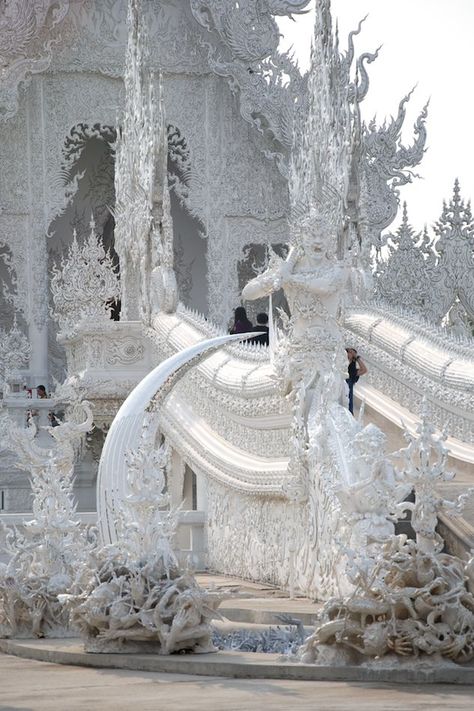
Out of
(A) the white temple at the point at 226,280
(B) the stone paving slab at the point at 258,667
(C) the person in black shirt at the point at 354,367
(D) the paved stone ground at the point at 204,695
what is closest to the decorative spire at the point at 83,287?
(A) the white temple at the point at 226,280

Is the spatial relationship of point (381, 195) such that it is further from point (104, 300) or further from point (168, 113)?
point (104, 300)

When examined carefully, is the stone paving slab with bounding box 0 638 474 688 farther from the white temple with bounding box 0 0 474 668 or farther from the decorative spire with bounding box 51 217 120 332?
the decorative spire with bounding box 51 217 120 332

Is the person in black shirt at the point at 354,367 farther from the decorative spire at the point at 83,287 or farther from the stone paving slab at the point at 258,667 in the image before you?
the stone paving slab at the point at 258,667

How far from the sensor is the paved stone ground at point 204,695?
502cm

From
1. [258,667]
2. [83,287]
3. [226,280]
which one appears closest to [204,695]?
[258,667]

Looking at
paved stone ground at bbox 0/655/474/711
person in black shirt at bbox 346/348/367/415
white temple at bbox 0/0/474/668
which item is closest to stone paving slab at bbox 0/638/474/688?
paved stone ground at bbox 0/655/474/711

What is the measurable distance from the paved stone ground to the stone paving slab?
82mm

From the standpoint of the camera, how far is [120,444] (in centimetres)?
865

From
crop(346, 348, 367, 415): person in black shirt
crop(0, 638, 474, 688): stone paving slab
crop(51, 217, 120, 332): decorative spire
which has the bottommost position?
crop(0, 638, 474, 688): stone paving slab

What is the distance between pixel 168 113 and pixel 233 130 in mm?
877

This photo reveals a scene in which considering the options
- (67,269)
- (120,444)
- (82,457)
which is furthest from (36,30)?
(120,444)

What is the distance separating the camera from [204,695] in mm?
5332

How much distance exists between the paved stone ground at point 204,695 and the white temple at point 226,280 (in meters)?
1.04

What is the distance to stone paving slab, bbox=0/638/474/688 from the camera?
5528 mm
